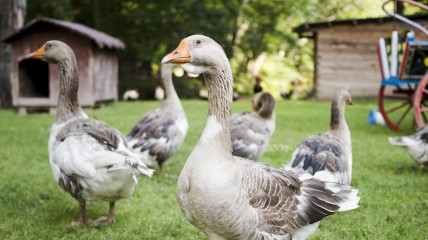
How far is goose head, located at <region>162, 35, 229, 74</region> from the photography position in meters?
3.21

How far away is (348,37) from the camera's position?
72.8 ft

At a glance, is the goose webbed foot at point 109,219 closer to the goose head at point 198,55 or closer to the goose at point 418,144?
the goose head at point 198,55

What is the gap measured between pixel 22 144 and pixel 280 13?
27564 millimetres

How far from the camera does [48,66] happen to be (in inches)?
615

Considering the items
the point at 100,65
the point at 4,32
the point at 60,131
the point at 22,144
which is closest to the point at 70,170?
the point at 60,131

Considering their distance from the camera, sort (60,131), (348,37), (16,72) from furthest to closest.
Result: 1. (348,37)
2. (16,72)
3. (60,131)

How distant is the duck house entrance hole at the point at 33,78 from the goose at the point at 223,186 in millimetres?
12799

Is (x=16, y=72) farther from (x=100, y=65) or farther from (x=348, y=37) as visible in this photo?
(x=348, y=37)

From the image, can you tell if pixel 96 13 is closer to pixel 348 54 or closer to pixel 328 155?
pixel 348 54

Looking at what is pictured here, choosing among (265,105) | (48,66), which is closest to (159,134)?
(265,105)

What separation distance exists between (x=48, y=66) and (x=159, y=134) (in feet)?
32.3

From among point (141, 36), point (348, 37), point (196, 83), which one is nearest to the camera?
point (348, 37)

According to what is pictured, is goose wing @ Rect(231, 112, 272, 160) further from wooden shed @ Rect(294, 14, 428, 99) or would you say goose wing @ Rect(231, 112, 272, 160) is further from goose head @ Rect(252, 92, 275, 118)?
wooden shed @ Rect(294, 14, 428, 99)

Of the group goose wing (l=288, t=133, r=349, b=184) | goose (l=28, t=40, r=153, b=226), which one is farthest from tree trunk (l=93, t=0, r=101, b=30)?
goose wing (l=288, t=133, r=349, b=184)
